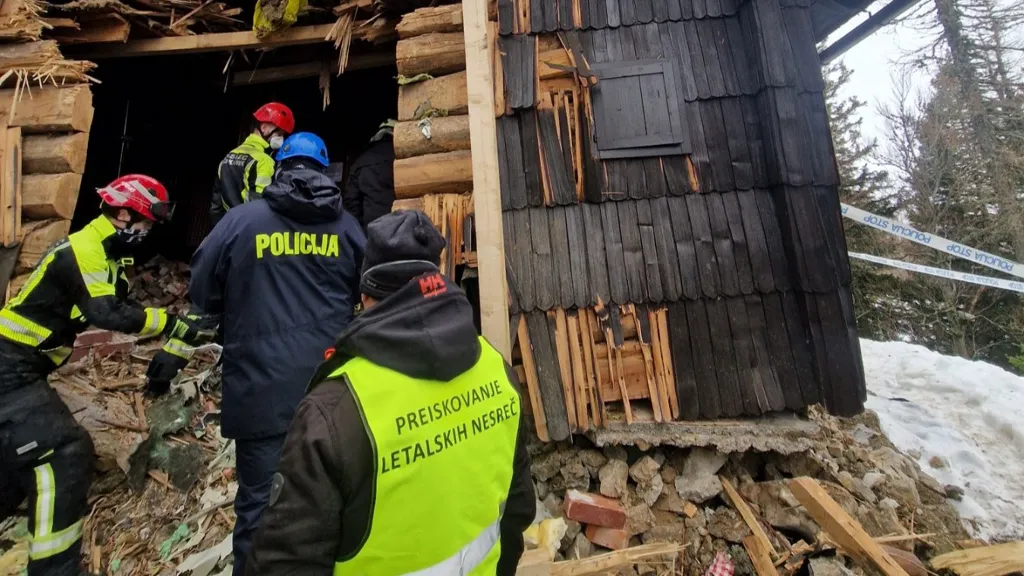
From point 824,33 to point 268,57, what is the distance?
651cm

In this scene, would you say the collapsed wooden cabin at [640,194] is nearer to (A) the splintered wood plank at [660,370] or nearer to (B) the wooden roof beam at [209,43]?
(A) the splintered wood plank at [660,370]

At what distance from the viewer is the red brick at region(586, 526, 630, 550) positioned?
9.41 feet

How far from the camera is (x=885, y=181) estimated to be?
14.3m

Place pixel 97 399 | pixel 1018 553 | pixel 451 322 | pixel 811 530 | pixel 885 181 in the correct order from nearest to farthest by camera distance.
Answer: pixel 451 322 → pixel 1018 553 → pixel 811 530 → pixel 97 399 → pixel 885 181

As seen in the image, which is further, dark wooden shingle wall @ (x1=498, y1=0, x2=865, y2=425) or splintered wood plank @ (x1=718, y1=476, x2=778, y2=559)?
dark wooden shingle wall @ (x1=498, y1=0, x2=865, y2=425)

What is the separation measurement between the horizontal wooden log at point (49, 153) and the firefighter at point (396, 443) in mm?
4357

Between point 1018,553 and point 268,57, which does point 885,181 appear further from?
point 268,57

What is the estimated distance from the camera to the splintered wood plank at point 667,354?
132 inches

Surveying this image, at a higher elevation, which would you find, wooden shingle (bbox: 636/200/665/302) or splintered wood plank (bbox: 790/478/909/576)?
wooden shingle (bbox: 636/200/665/302)

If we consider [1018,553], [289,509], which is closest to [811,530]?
[1018,553]

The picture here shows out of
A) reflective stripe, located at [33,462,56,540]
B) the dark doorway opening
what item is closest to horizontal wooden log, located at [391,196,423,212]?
reflective stripe, located at [33,462,56,540]

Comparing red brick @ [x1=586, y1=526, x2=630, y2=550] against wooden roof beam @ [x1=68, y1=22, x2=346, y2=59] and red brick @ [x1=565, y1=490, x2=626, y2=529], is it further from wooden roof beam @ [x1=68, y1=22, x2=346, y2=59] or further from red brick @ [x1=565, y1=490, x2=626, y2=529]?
wooden roof beam @ [x1=68, y1=22, x2=346, y2=59]

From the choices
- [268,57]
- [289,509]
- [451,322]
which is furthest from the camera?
[268,57]

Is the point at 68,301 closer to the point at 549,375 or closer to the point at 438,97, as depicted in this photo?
the point at 438,97
